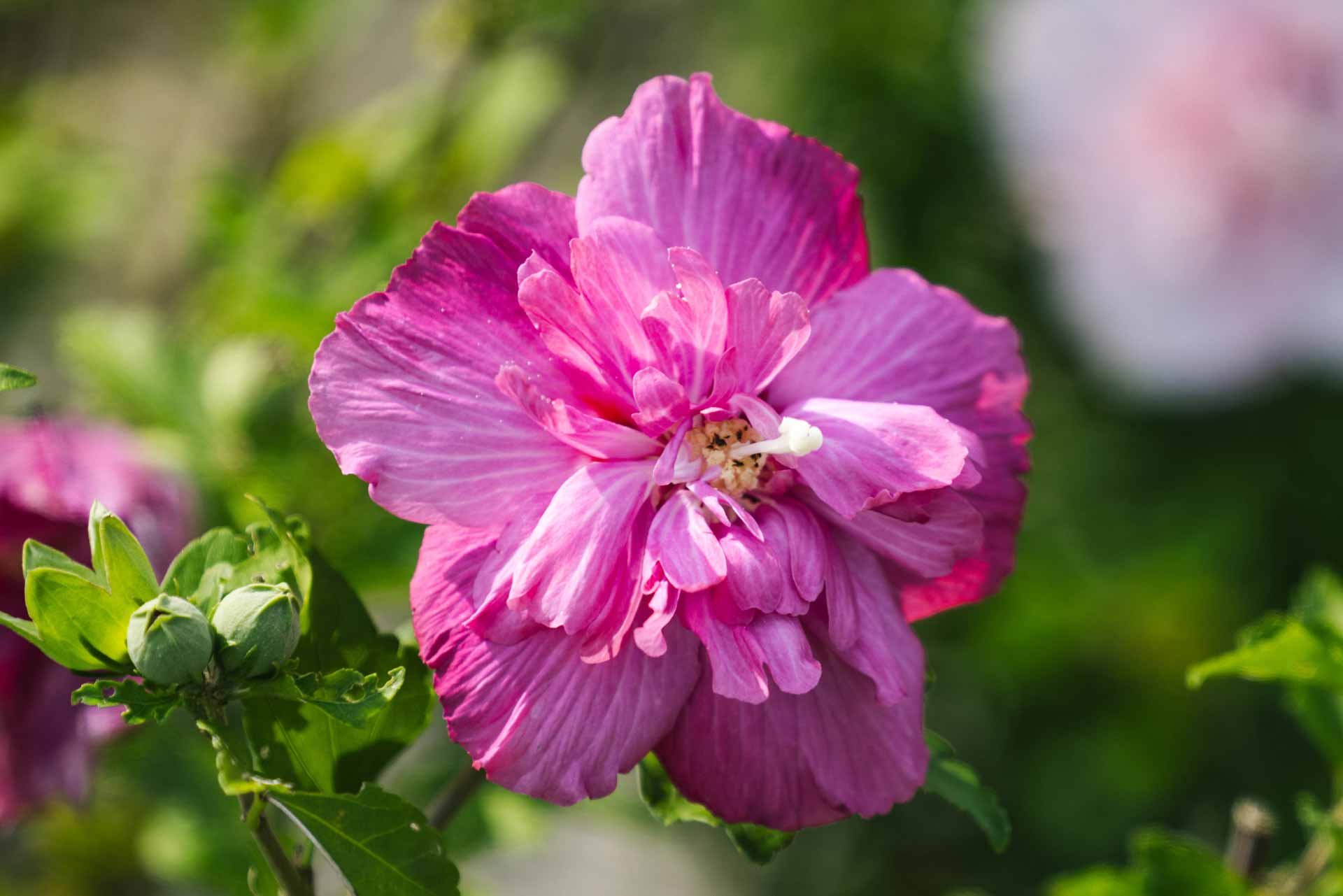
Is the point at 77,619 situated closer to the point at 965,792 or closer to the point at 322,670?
A: the point at 322,670

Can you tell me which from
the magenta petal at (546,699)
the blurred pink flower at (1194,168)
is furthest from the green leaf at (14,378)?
the blurred pink flower at (1194,168)

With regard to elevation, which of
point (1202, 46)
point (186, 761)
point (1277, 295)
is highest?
point (1202, 46)

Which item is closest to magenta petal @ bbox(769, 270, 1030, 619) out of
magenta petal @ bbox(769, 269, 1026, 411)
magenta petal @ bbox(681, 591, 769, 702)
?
magenta petal @ bbox(769, 269, 1026, 411)

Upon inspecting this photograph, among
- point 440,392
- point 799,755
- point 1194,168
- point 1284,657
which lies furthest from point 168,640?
point 1194,168

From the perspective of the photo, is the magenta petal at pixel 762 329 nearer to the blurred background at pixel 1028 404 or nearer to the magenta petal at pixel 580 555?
the magenta petal at pixel 580 555

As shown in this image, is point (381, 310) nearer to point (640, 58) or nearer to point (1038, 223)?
point (1038, 223)

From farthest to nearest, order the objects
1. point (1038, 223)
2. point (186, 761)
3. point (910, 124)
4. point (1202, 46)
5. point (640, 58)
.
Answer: point (640, 58) → point (910, 124) → point (1038, 223) → point (1202, 46) → point (186, 761)

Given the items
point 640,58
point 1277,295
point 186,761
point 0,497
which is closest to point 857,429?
point 0,497

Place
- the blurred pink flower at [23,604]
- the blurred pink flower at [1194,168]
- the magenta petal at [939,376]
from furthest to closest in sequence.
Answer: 1. the blurred pink flower at [1194,168]
2. the blurred pink flower at [23,604]
3. the magenta petal at [939,376]
